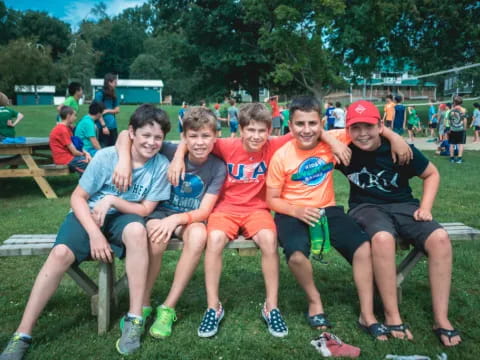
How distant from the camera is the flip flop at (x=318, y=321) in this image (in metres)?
2.99

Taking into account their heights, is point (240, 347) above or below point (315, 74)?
below

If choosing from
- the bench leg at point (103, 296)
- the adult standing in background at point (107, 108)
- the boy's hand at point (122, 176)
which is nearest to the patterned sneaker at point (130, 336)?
the bench leg at point (103, 296)

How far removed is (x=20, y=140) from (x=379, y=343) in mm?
7883

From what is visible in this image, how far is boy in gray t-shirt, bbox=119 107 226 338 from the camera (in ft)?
9.69

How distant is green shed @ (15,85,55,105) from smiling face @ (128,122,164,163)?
217ft

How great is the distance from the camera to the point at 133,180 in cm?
314

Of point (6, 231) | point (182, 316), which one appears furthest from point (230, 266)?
point (6, 231)

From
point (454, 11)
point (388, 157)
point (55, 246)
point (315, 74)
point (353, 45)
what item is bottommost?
point (55, 246)

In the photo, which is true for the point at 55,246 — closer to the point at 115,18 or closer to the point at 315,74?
the point at 315,74

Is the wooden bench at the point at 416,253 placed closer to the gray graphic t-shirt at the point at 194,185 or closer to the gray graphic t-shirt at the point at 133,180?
the gray graphic t-shirt at the point at 194,185

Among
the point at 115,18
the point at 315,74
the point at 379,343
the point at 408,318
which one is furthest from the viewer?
the point at 115,18

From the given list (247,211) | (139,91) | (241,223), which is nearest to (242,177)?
(247,211)

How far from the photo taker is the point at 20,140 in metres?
8.29

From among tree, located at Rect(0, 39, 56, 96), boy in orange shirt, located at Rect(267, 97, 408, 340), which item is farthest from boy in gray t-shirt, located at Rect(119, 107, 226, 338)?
tree, located at Rect(0, 39, 56, 96)
